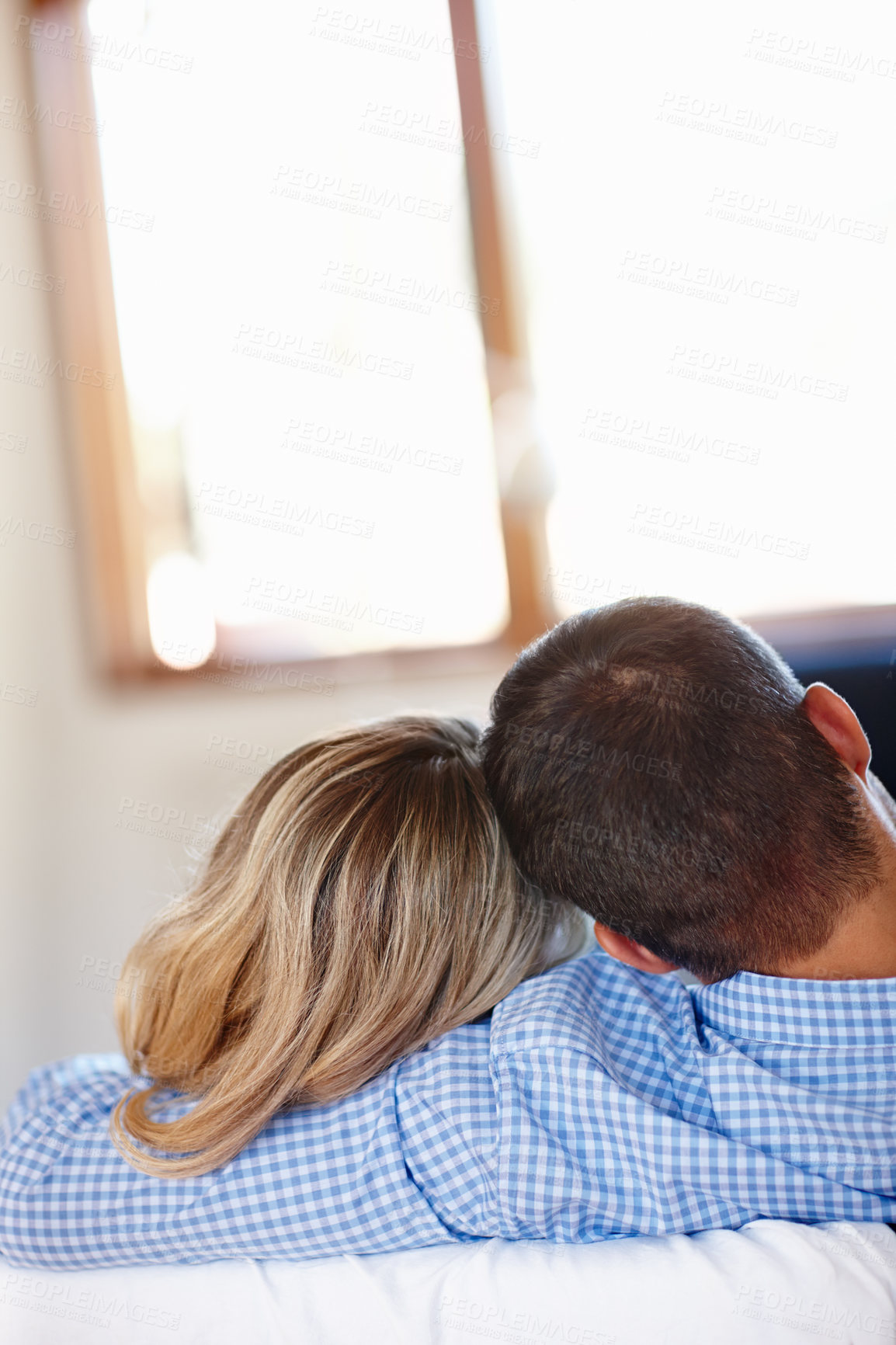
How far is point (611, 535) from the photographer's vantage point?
1.74 m

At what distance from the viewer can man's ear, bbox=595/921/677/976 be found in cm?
75

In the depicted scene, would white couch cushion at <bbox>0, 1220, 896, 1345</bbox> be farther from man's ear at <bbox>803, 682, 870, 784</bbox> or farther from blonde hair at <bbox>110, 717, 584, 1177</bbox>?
man's ear at <bbox>803, 682, 870, 784</bbox>

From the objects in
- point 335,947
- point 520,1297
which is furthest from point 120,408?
point 520,1297

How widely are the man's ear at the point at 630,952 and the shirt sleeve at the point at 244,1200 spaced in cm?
19

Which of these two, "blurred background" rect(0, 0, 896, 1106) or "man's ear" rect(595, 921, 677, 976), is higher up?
"blurred background" rect(0, 0, 896, 1106)

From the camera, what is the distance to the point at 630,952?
0.76 metres

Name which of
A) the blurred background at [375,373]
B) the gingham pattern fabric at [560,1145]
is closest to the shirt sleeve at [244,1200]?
the gingham pattern fabric at [560,1145]

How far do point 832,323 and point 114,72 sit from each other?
1.39 meters

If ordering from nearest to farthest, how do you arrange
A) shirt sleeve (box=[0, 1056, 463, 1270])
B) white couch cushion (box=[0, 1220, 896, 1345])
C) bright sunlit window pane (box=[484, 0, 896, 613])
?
1. white couch cushion (box=[0, 1220, 896, 1345])
2. shirt sleeve (box=[0, 1056, 463, 1270])
3. bright sunlit window pane (box=[484, 0, 896, 613])

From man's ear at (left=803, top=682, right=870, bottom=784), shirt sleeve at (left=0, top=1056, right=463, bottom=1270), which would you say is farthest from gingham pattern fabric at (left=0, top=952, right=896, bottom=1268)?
man's ear at (left=803, top=682, right=870, bottom=784)

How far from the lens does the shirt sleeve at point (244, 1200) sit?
2.31ft

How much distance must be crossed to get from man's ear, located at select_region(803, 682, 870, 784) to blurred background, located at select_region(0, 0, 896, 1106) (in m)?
0.94

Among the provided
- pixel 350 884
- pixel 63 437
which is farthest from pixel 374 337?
pixel 350 884

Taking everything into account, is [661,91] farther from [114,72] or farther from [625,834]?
[625,834]
